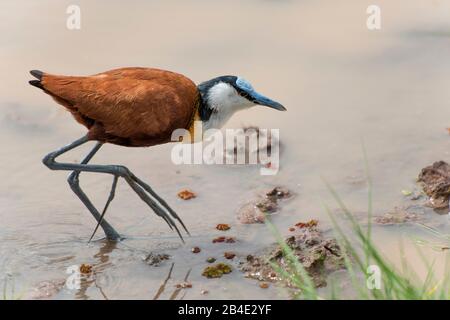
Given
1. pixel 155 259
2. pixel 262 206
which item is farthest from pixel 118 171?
pixel 262 206

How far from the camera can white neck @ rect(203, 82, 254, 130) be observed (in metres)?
6.94

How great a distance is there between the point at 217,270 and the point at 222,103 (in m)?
1.34

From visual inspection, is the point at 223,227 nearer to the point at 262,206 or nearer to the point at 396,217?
the point at 262,206

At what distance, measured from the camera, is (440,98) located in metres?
8.64

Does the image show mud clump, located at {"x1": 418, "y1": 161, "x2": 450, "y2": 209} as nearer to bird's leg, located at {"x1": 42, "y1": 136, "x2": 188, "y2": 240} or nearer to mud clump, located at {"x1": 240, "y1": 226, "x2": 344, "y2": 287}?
mud clump, located at {"x1": 240, "y1": 226, "x2": 344, "y2": 287}


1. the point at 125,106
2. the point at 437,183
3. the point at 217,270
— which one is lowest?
the point at 217,270

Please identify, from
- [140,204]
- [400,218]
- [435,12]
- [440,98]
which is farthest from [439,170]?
[435,12]

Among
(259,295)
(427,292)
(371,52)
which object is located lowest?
(259,295)

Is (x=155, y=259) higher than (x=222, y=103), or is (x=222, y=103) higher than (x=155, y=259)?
(x=222, y=103)

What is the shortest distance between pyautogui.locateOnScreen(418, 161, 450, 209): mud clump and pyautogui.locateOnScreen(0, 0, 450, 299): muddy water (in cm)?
15

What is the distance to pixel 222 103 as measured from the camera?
699 cm

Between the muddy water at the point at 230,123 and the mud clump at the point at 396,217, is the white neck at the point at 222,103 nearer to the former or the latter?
the muddy water at the point at 230,123
